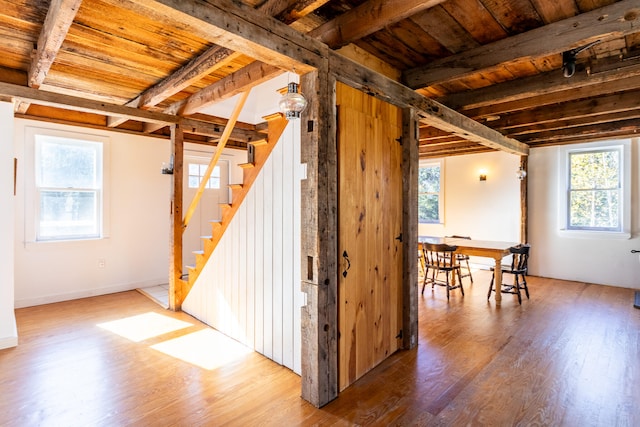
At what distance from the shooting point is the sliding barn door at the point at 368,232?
8.05 ft

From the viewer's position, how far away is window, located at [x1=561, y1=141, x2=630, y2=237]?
5.60 meters

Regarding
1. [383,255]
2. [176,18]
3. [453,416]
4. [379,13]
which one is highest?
[379,13]

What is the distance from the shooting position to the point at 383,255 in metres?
2.88

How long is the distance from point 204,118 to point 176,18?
410 centimetres

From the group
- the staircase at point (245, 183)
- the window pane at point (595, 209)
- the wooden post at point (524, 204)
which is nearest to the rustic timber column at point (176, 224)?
the staircase at point (245, 183)

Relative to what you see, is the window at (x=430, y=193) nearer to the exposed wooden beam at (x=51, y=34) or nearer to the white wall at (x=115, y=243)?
the white wall at (x=115, y=243)

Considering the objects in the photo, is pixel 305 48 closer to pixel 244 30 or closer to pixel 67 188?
pixel 244 30

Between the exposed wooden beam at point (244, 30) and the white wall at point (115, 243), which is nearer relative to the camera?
the exposed wooden beam at point (244, 30)

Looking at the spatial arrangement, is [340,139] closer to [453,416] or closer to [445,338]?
[453,416]

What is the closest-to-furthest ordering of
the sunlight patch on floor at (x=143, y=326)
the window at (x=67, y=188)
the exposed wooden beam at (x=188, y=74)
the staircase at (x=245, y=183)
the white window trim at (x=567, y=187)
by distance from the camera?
the exposed wooden beam at (x=188, y=74)
the staircase at (x=245, y=183)
the sunlight patch on floor at (x=143, y=326)
the window at (x=67, y=188)
the white window trim at (x=567, y=187)

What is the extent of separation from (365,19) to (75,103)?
3.25 m

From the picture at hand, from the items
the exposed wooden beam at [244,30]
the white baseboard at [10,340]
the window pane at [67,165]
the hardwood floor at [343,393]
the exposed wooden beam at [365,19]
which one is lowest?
the hardwood floor at [343,393]

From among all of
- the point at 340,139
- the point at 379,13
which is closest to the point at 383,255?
the point at 340,139

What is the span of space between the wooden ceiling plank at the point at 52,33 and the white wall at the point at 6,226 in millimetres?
536
